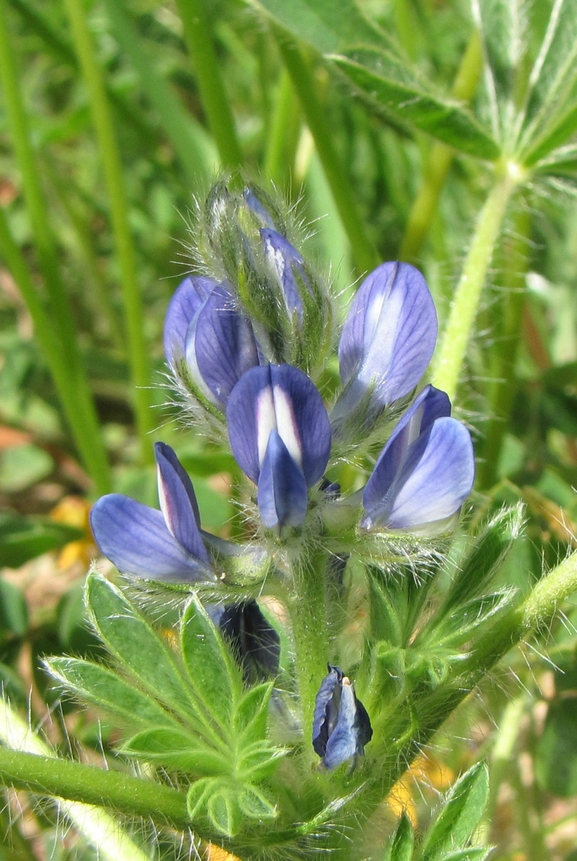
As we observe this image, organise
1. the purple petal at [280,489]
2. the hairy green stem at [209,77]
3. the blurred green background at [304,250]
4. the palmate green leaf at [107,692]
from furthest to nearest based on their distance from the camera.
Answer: the hairy green stem at [209,77]
the blurred green background at [304,250]
the palmate green leaf at [107,692]
the purple petal at [280,489]

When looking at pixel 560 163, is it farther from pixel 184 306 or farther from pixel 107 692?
pixel 107 692

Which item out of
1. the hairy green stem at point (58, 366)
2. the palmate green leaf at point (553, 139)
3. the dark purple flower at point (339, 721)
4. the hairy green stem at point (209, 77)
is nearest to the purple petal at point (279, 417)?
the dark purple flower at point (339, 721)

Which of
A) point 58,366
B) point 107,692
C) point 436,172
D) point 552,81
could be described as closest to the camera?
point 107,692

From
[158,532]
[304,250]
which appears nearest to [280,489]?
[158,532]

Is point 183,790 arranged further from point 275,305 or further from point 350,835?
point 275,305

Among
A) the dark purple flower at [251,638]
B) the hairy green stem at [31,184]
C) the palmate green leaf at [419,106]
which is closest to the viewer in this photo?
the dark purple flower at [251,638]

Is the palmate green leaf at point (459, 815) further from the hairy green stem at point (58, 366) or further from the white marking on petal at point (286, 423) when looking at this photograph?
the hairy green stem at point (58, 366)

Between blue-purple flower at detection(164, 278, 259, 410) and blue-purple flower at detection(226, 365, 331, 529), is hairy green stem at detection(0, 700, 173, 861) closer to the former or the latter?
blue-purple flower at detection(226, 365, 331, 529)

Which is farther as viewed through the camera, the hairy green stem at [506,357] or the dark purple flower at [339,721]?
the hairy green stem at [506,357]
